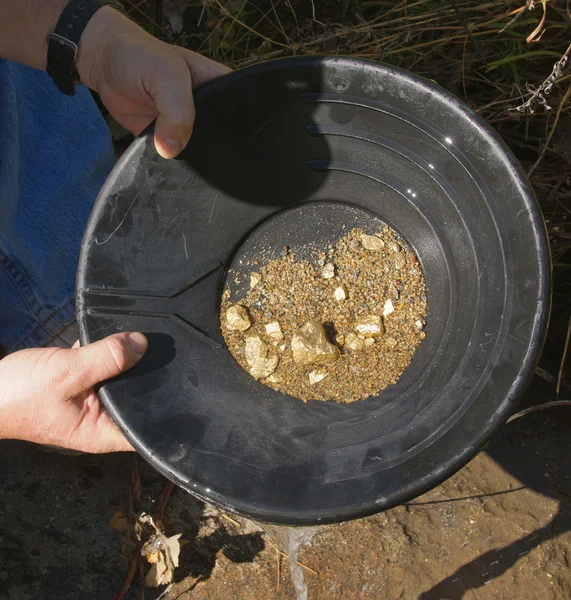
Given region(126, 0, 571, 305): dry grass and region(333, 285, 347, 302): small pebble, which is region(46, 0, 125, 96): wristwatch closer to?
region(126, 0, 571, 305): dry grass

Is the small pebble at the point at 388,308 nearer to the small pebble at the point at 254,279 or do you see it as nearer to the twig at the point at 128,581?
the small pebble at the point at 254,279

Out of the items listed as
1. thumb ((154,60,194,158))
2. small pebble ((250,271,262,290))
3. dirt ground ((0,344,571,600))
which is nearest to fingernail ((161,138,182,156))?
thumb ((154,60,194,158))

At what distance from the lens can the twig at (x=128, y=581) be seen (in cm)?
A: 136

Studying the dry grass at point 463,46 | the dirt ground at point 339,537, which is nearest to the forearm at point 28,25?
the dry grass at point 463,46

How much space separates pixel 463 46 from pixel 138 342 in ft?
2.93

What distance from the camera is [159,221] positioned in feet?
3.57

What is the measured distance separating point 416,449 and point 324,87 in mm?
610

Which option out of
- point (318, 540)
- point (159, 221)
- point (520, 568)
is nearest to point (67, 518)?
point (318, 540)

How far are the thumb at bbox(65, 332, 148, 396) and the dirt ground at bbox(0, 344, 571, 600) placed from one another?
516 millimetres

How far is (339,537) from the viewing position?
1.35 m

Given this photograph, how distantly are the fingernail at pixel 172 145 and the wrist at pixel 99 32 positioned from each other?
0.19 meters

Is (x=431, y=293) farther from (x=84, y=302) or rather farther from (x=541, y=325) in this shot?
(x=84, y=302)

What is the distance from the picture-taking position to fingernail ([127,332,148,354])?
0.99 meters

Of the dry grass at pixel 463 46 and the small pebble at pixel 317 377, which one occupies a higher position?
the dry grass at pixel 463 46
